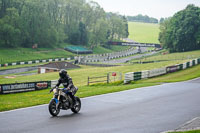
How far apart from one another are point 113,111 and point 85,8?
12367 cm

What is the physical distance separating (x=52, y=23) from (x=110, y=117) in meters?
105

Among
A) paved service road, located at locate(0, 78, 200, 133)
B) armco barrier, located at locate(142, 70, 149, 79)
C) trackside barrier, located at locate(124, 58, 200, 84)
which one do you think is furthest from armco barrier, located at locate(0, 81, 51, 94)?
armco barrier, located at locate(142, 70, 149, 79)

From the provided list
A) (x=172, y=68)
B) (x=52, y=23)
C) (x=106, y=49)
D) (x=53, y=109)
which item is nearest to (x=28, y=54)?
(x=52, y=23)

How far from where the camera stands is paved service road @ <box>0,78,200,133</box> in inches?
493

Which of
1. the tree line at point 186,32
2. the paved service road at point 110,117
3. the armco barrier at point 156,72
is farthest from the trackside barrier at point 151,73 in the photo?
the tree line at point 186,32

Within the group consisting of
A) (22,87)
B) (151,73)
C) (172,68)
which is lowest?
(22,87)

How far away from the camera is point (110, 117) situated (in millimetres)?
14945

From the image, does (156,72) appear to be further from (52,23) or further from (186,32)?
(52,23)

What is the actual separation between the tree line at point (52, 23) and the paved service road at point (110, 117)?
252 ft

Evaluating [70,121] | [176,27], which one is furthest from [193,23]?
[70,121]

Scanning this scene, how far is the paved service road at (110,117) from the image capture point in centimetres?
1253

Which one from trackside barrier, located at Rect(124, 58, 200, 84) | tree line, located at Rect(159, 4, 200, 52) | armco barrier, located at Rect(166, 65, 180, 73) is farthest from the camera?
tree line, located at Rect(159, 4, 200, 52)

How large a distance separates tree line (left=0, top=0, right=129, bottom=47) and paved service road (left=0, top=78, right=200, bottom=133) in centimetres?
7690

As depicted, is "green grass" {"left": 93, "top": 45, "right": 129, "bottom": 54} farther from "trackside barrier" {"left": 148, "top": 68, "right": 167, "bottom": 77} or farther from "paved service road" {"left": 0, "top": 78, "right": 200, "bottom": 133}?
"paved service road" {"left": 0, "top": 78, "right": 200, "bottom": 133}
